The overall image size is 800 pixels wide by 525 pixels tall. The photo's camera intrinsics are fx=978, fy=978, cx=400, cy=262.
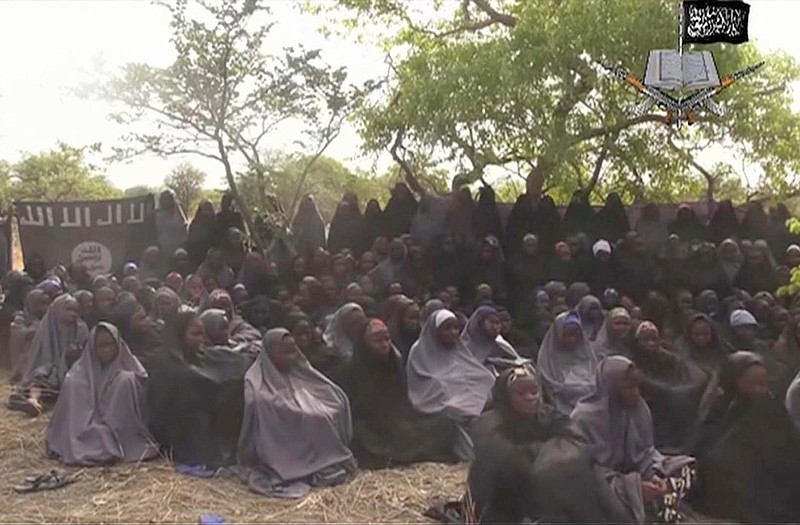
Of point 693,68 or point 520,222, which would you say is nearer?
point 693,68

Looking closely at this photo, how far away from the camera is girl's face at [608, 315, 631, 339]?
644 centimetres

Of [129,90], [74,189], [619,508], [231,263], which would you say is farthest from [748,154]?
[74,189]

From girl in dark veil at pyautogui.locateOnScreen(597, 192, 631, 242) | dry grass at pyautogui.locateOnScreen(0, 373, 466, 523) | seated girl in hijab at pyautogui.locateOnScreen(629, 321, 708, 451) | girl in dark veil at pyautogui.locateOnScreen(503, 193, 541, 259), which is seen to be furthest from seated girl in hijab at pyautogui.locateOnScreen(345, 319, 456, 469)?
girl in dark veil at pyautogui.locateOnScreen(597, 192, 631, 242)

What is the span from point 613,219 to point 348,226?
2.74 metres

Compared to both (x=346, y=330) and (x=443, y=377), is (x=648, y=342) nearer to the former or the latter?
(x=443, y=377)

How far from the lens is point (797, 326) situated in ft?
21.4

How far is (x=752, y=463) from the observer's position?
475 cm

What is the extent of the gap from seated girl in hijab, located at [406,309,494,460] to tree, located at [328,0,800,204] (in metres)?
3.89

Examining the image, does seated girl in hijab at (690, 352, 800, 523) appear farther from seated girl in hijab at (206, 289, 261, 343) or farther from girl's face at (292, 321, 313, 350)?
seated girl in hijab at (206, 289, 261, 343)

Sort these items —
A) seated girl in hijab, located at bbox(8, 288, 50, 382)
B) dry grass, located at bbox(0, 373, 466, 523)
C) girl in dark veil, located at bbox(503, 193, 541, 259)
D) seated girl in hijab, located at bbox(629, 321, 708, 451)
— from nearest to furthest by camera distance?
dry grass, located at bbox(0, 373, 466, 523) → seated girl in hijab, located at bbox(629, 321, 708, 451) → seated girl in hijab, located at bbox(8, 288, 50, 382) → girl in dark veil, located at bbox(503, 193, 541, 259)

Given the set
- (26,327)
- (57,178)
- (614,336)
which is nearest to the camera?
(614,336)

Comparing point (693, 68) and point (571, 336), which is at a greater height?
point (693, 68)

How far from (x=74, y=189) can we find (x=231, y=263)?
9.61 metres

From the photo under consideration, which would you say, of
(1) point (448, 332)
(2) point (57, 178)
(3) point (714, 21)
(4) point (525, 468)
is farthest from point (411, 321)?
(2) point (57, 178)
